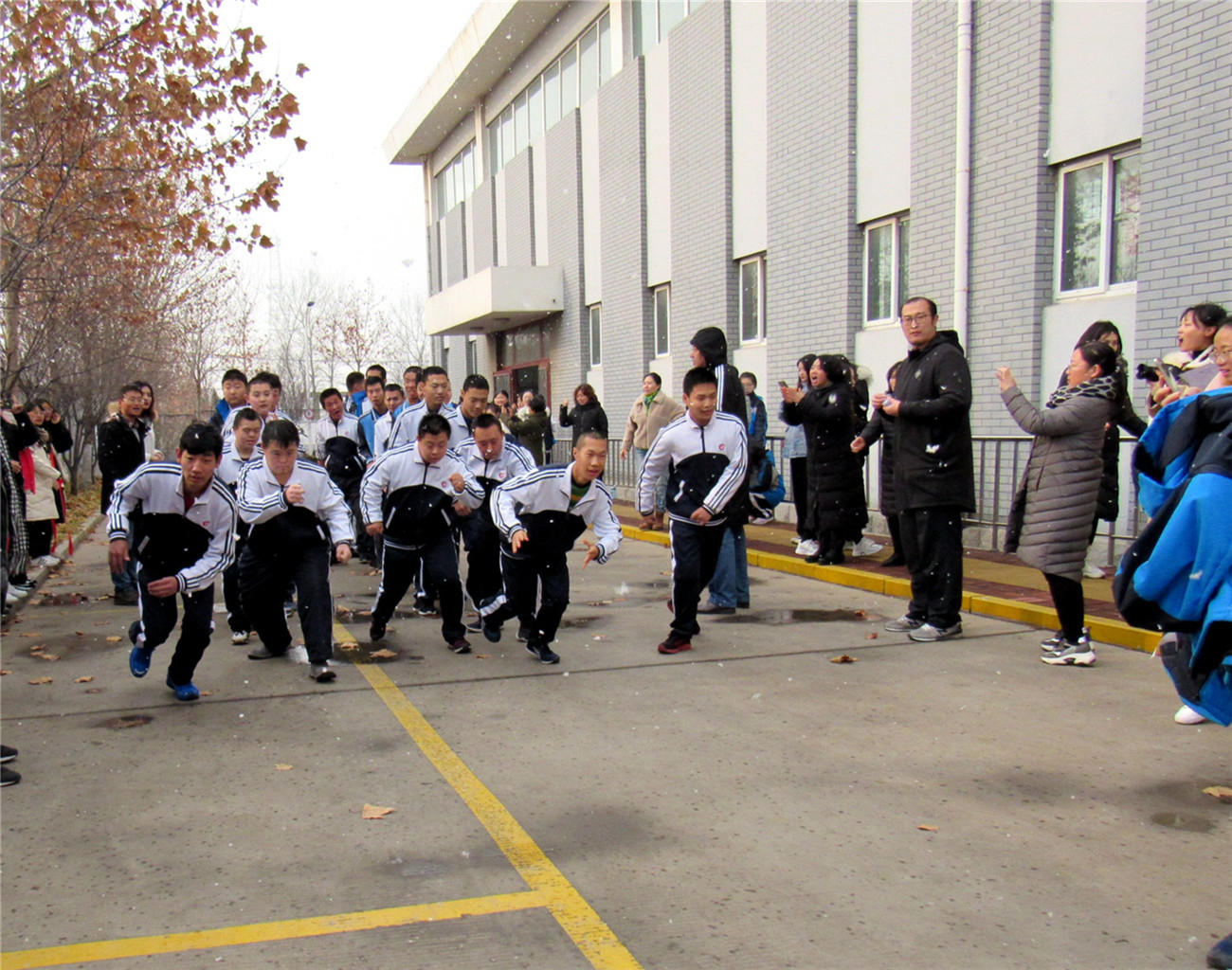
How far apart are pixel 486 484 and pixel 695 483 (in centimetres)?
166

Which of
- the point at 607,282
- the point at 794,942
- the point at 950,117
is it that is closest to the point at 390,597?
the point at 794,942

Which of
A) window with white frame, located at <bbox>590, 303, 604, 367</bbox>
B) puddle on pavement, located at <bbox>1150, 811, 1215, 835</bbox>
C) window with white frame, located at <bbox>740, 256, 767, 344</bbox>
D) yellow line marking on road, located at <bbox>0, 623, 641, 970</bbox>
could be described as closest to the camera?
yellow line marking on road, located at <bbox>0, 623, 641, 970</bbox>

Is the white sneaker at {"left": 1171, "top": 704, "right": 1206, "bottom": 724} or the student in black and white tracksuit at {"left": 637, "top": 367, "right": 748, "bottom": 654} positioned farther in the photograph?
the student in black and white tracksuit at {"left": 637, "top": 367, "right": 748, "bottom": 654}

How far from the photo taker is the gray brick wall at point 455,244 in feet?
107

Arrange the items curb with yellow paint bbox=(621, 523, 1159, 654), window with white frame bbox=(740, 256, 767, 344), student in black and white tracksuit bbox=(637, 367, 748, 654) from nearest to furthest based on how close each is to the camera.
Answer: curb with yellow paint bbox=(621, 523, 1159, 654), student in black and white tracksuit bbox=(637, 367, 748, 654), window with white frame bbox=(740, 256, 767, 344)

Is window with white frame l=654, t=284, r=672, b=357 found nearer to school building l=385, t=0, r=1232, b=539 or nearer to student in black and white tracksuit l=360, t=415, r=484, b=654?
school building l=385, t=0, r=1232, b=539

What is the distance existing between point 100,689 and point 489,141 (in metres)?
25.8

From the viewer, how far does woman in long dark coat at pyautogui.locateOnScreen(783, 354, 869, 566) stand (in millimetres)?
9477

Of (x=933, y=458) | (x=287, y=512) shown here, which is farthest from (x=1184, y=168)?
(x=287, y=512)

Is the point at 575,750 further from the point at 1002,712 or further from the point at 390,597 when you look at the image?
the point at 390,597

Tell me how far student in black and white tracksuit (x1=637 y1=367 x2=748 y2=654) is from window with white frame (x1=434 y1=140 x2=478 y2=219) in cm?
2558

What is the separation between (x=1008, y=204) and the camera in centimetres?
1084

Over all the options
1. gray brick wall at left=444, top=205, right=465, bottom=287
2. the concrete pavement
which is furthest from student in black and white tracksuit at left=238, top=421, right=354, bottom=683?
gray brick wall at left=444, top=205, right=465, bottom=287

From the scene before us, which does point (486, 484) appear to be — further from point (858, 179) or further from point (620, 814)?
point (858, 179)
